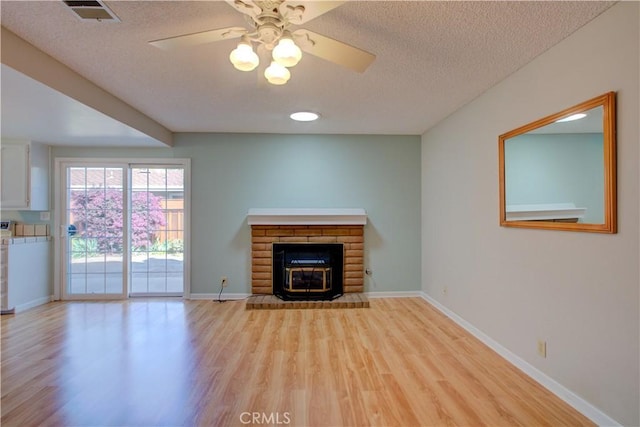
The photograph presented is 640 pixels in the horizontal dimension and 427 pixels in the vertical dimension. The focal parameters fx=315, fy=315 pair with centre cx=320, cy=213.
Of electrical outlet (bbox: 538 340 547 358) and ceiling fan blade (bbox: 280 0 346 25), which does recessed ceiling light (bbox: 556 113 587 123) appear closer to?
electrical outlet (bbox: 538 340 547 358)

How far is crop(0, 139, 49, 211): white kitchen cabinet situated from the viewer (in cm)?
395

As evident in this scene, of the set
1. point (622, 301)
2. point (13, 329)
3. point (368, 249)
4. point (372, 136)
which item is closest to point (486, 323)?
point (622, 301)

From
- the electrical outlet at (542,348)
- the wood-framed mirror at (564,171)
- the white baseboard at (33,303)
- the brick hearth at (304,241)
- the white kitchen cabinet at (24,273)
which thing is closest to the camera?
the wood-framed mirror at (564,171)

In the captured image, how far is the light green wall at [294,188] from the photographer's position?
440cm

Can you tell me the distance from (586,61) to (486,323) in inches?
86.1

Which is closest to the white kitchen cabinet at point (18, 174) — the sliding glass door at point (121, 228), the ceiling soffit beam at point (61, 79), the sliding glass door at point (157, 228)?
the sliding glass door at point (121, 228)

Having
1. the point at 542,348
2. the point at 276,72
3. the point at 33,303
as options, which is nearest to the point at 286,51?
the point at 276,72

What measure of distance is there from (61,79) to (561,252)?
148 inches

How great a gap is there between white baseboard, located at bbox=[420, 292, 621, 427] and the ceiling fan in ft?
7.79

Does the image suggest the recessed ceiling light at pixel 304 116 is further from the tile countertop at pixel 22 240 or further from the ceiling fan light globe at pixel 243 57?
the tile countertop at pixel 22 240

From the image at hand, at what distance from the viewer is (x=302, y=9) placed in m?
1.43

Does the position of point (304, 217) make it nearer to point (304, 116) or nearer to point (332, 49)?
point (304, 116)

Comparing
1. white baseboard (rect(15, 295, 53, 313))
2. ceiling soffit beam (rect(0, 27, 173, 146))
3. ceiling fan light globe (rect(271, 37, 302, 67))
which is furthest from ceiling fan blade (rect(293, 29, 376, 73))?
white baseboard (rect(15, 295, 53, 313))

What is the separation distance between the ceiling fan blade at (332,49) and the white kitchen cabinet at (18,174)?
4299 mm
